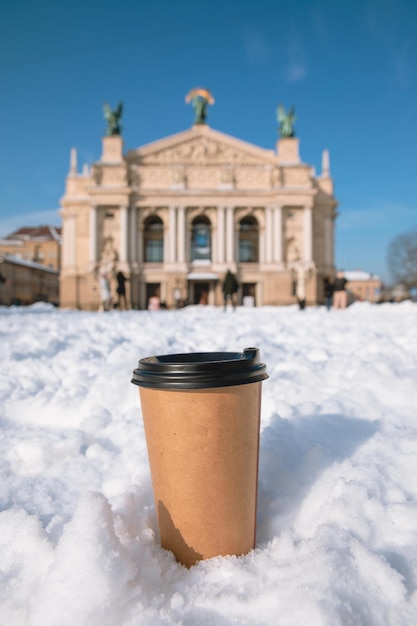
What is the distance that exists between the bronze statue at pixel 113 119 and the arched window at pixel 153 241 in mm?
9199

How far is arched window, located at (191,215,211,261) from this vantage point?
4362 cm

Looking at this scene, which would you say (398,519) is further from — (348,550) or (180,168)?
(180,168)

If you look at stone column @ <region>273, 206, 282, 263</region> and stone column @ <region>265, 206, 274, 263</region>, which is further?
A: stone column @ <region>265, 206, 274, 263</region>

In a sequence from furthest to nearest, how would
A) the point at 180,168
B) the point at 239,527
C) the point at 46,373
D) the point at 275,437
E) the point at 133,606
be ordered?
1. the point at 180,168
2. the point at 46,373
3. the point at 275,437
4. the point at 239,527
5. the point at 133,606

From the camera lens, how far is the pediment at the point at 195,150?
141 feet

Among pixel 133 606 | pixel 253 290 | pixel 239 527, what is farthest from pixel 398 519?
pixel 253 290

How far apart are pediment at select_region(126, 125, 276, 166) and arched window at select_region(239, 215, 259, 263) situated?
596cm

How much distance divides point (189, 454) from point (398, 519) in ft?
3.78

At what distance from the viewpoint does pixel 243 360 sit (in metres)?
2.06

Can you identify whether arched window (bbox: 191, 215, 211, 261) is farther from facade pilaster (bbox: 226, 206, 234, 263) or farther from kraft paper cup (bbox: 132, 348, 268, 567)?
kraft paper cup (bbox: 132, 348, 268, 567)

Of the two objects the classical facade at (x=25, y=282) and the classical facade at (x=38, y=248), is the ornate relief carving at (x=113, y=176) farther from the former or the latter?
the classical facade at (x=38, y=248)

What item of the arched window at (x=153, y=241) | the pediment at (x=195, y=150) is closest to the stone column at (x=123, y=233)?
the arched window at (x=153, y=241)

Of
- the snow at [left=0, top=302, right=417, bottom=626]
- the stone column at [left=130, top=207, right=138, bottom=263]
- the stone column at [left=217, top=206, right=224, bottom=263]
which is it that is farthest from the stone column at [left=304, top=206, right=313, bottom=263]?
the snow at [left=0, top=302, right=417, bottom=626]

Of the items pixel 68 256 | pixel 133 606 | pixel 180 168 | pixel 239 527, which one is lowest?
pixel 133 606
